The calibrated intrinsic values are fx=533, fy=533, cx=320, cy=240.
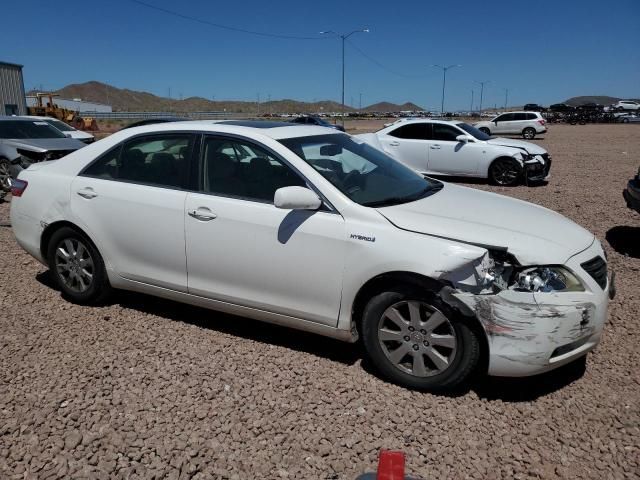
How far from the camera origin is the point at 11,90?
110 ft

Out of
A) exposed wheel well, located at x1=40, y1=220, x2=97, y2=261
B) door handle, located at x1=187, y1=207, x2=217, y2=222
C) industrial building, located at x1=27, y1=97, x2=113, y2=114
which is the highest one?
industrial building, located at x1=27, y1=97, x2=113, y2=114

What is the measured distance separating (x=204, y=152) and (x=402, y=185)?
59.8 inches

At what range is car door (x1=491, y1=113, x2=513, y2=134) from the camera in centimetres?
3247

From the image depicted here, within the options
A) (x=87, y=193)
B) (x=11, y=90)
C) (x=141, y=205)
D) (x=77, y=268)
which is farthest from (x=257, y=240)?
(x=11, y=90)

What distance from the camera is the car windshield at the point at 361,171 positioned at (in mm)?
3662

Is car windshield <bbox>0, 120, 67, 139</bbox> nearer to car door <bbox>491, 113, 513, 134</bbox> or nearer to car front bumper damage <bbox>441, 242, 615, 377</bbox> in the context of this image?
car front bumper damage <bbox>441, 242, 615, 377</bbox>

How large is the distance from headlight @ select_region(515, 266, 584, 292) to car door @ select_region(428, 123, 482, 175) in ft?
31.5

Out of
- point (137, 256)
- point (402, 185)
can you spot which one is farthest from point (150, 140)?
point (402, 185)

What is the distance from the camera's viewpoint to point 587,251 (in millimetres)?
3400

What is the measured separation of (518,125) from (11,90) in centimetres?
3142

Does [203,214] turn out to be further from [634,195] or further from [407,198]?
[634,195]

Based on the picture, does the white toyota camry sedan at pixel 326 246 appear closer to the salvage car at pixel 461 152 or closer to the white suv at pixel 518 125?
the salvage car at pixel 461 152

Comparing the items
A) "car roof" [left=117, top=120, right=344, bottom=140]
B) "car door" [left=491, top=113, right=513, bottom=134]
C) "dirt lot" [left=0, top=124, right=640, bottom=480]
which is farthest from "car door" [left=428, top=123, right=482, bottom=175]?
"car door" [left=491, top=113, right=513, bottom=134]

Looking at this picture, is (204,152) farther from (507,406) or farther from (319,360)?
(507,406)
